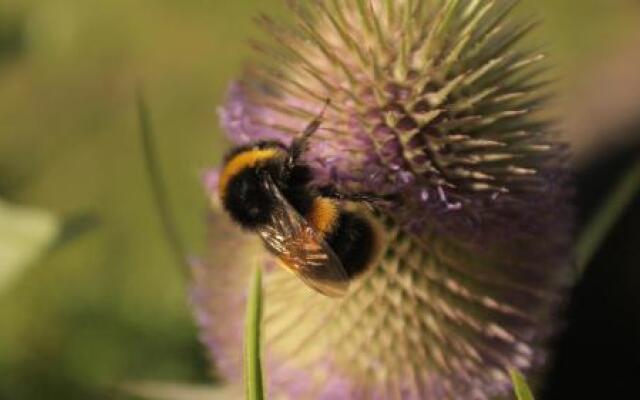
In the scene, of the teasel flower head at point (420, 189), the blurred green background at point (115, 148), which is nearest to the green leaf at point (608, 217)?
the teasel flower head at point (420, 189)

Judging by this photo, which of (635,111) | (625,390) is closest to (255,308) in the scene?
(625,390)

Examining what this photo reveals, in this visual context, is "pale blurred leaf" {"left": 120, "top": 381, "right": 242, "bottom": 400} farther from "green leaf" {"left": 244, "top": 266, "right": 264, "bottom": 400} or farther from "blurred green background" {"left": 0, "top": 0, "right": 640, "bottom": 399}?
"blurred green background" {"left": 0, "top": 0, "right": 640, "bottom": 399}

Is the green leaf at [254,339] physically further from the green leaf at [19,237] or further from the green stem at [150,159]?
the green leaf at [19,237]

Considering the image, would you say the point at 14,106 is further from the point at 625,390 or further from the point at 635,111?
the point at 625,390

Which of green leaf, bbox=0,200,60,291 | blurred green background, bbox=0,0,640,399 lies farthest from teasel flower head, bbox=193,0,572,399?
blurred green background, bbox=0,0,640,399

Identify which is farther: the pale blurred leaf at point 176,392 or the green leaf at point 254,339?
the pale blurred leaf at point 176,392

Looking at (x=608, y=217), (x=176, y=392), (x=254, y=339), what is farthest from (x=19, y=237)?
(x=608, y=217)
